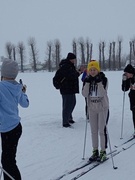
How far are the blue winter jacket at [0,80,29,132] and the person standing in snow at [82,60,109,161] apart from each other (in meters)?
1.87

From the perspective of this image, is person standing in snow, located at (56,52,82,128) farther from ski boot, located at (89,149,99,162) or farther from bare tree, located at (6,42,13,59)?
bare tree, located at (6,42,13,59)

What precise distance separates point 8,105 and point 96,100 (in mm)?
2140

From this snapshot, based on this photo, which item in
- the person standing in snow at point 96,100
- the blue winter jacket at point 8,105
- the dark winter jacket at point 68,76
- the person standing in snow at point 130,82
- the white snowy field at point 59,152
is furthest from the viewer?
the dark winter jacket at point 68,76

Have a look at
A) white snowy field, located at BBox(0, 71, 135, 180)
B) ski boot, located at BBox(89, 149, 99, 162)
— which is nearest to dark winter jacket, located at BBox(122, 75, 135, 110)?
white snowy field, located at BBox(0, 71, 135, 180)

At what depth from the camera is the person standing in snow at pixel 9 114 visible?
399 centimetres

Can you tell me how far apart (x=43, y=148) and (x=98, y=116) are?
1.58 meters

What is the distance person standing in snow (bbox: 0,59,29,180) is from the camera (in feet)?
13.1

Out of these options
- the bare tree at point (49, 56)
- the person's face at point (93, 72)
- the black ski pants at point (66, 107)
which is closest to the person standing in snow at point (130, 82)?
the black ski pants at point (66, 107)

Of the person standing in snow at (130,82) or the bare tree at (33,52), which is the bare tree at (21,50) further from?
→ the person standing in snow at (130,82)

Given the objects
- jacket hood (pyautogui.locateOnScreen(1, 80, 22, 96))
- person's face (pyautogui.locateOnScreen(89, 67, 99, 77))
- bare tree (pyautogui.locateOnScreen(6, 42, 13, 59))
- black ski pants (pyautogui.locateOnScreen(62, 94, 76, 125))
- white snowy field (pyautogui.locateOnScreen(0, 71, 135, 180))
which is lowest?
white snowy field (pyautogui.locateOnScreen(0, 71, 135, 180))

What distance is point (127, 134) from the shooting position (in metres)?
7.86

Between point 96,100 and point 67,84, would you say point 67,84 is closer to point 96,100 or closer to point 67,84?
point 67,84

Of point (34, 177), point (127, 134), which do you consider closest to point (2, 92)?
point (34, 177)

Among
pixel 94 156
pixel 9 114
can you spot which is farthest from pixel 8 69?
pixel 94 156
